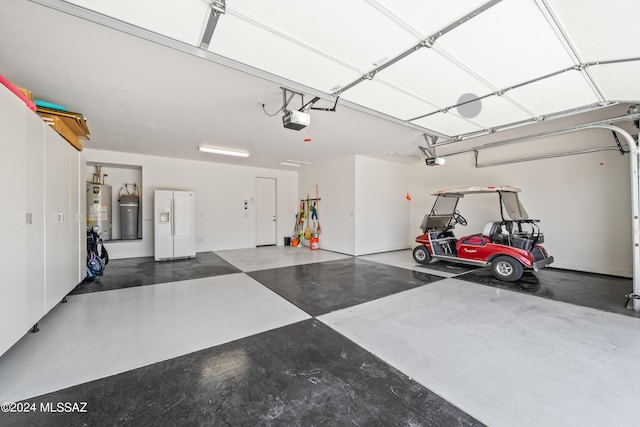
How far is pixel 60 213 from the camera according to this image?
293 cm

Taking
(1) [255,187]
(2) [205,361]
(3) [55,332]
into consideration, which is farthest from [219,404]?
(1) [255,187]

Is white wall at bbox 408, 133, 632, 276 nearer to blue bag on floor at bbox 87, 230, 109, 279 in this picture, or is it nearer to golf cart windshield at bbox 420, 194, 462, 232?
golf cart windshield at bbox 420, 194, 462, 232

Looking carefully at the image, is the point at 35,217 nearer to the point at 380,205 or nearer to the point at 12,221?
the point at 12,221

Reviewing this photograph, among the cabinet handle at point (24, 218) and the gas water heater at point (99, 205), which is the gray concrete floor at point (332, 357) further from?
the gas water heater at point (99, 205)

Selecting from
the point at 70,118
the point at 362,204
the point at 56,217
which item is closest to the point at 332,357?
the point at 56,217

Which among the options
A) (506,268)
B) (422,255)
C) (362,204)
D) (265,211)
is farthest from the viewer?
(265,211)

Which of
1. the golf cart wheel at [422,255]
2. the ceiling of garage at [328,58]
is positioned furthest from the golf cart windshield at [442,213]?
the ceiling of garage at [328,58]

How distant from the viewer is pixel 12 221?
1983 millimetres

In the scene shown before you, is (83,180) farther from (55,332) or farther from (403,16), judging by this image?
(403,16)

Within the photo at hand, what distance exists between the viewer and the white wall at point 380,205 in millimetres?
6957

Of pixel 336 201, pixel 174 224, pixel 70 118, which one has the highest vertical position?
pixel 70 118

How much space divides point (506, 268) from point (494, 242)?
1.97ft

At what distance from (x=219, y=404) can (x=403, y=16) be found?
2.92 m

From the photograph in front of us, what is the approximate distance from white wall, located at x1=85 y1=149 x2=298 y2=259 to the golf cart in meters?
5.20
